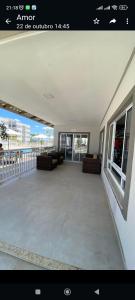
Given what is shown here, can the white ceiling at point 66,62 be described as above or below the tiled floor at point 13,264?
above

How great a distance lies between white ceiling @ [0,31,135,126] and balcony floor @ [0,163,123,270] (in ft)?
8.36

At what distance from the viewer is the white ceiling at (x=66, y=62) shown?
149 cm

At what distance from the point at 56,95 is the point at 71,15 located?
103 inches

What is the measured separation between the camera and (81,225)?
6.89 ft

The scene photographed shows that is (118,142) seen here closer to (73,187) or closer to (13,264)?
(73,187)

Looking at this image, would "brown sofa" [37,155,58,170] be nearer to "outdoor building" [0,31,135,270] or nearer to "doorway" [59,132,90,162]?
"outdoor building" [0,31,135,270]

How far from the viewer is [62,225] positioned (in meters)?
2.07

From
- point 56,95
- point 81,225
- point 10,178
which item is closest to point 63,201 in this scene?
point 81,225

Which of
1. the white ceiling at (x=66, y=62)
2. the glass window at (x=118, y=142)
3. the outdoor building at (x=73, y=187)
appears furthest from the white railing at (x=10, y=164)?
the glass window at (x=118, y=142)

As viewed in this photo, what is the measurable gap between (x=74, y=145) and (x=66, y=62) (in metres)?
6.67

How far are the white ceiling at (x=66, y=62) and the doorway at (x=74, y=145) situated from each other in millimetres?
5151

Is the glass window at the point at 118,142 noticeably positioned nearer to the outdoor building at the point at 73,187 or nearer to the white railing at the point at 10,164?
the outdoor building at the point at 73,187

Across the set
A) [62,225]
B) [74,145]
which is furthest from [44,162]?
[62,225]
